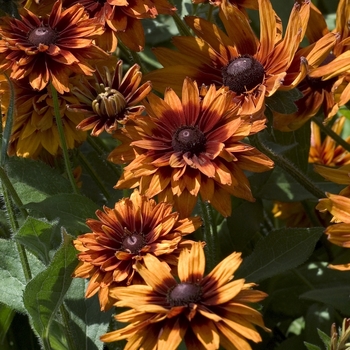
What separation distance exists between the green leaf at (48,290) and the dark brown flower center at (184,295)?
160 millimetres

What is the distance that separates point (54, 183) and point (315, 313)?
1.33 ft

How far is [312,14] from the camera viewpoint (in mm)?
1182

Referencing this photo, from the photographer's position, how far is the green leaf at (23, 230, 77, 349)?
0.90 meters

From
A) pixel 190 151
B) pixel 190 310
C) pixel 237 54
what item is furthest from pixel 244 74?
pixel 190 310

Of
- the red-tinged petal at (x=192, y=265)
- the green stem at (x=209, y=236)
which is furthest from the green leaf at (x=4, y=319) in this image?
the red-tinged petal at (x=192, y=265)

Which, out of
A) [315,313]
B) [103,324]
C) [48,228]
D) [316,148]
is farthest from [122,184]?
[316,148]

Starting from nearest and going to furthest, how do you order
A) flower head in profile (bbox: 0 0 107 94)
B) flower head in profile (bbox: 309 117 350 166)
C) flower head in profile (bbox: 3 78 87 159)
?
flower head in profile (bbox: 0 0 107 94) < flower head in profile (bbox: 3 78 87 159) < flower head in profile (bbox: 309 117 350 166)

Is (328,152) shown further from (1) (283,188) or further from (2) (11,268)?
(2) (11,268)

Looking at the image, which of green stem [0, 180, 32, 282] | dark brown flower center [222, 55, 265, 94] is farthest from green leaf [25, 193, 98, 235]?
dark brown flower center [222, 55, 265, 94]

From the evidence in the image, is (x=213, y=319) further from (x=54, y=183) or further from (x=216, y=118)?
(x=54, y=183)

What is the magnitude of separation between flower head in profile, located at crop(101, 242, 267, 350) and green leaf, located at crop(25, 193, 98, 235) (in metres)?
0.24

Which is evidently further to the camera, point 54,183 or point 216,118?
point 54,183

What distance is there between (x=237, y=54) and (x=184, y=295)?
1.36 feet

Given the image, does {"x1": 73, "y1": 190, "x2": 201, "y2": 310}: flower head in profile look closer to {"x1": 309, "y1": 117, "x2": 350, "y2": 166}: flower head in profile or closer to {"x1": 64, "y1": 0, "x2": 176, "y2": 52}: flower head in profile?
{"x1": 64, "y1": 0, "x2": 176, "y2": 52}: flower head in profile
